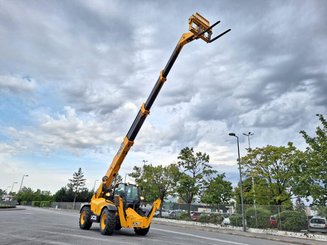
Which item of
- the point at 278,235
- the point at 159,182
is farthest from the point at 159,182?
the point at 278,235

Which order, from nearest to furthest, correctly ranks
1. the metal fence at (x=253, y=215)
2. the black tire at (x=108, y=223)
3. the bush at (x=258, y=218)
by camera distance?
the black tire at (x=108, y=223), the metal fence at (x=253, y=215), the bush at (x=258, y=218)

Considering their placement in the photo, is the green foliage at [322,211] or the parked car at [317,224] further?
the green foliage at [322,211]

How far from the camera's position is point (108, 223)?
40.6 feet

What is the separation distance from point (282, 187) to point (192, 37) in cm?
2464

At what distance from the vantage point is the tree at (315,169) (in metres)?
23.0

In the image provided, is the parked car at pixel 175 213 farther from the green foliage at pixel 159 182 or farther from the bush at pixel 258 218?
the bush at pixel 258 218

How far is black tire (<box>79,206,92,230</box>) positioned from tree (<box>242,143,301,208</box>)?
2291 centimetres

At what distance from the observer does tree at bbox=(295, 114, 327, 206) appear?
23.0 metres

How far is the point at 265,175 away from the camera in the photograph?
33.5 meters

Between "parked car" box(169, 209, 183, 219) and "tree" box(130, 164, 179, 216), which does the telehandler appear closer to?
"parked car" box(169, 209, 183, 219)

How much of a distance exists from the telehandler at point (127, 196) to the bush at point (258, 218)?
14538 millimetres

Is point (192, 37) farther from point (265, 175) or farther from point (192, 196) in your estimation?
point (192, 196)

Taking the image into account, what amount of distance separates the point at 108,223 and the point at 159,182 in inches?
1190

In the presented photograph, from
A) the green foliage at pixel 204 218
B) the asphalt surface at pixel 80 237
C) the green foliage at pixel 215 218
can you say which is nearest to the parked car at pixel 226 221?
the green foliage at pixel 215 218
